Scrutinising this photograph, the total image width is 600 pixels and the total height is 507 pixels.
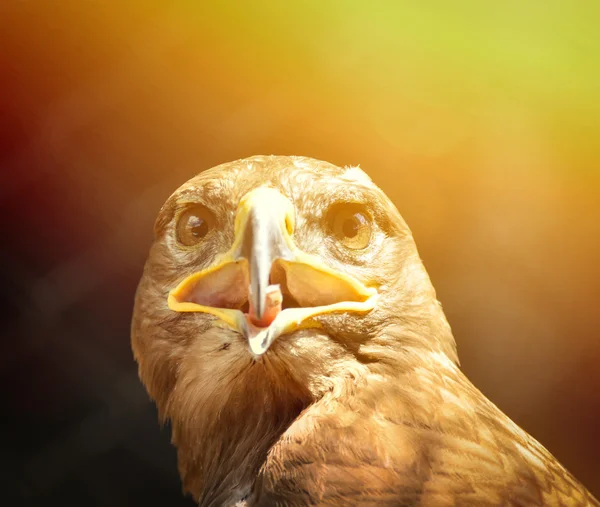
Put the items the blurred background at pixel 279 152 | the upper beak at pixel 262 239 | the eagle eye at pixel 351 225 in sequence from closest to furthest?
the upper beak at pixel 262 239 < the eagle eye at pixel 351 225 < the blurred background at pixel 279 152

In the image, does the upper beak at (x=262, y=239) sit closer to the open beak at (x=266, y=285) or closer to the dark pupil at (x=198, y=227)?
the open beak at (x=266, y=285)

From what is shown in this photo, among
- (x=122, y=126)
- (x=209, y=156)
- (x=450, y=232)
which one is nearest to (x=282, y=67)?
(x=209, y=156)

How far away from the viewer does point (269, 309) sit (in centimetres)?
108

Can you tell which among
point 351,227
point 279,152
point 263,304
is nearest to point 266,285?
point 263,304

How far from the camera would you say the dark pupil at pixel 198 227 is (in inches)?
52.7

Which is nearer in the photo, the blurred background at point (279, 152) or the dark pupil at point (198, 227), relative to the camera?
the dark pupil at point (198, 227)

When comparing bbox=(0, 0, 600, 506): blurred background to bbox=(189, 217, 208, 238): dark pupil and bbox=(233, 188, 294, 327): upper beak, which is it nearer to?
bbox=(189, 217, 208, 238): dark pupil

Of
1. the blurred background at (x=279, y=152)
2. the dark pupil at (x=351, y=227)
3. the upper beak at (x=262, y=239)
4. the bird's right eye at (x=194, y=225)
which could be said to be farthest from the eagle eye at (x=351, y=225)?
the blurred background at (x=279, y=152)

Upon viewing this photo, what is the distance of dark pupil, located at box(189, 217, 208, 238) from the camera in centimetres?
134

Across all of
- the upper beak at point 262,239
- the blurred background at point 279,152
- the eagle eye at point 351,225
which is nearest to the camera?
the upper beak at point 262,239

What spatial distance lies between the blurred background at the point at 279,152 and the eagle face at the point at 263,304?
0.32 m

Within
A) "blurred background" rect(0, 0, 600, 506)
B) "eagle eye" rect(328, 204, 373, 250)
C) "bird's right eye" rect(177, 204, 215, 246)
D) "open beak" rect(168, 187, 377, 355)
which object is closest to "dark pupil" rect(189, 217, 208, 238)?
"bird's right eye" rect(177, 204, 215, 246)

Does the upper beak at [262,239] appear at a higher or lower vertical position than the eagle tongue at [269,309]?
higher

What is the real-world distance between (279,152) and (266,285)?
750mm
